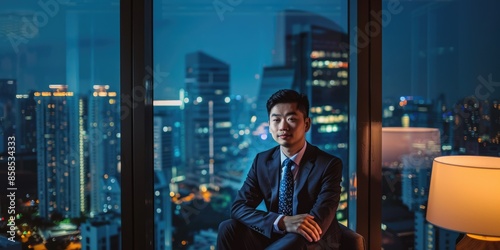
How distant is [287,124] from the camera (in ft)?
7.55

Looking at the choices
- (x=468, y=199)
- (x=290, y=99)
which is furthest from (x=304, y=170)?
(x=468, y=199)

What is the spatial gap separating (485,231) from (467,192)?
0.18 meters

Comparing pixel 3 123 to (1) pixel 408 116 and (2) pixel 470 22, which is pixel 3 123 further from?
(2) pixel 470 22

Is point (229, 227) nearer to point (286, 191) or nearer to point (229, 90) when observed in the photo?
point (286, 191)

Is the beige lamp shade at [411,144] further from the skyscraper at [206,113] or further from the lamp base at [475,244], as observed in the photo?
the skyscraper at [206,113]

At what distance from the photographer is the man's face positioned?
2303 millimetres

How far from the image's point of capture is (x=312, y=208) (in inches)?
89.3

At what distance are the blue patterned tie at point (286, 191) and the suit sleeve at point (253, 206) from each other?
79 mm

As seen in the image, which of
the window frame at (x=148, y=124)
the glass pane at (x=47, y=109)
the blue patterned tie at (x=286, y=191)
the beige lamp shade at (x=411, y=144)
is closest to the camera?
the blue patterned tie at (x=286, y=191)

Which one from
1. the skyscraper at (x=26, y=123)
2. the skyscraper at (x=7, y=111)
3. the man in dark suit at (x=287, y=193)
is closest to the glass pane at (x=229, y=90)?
the man in dark suit at (x=287, y=193)

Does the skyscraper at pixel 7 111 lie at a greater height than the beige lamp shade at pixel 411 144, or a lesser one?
greater

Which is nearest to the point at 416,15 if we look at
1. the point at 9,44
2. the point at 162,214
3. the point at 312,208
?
the point at 312,208

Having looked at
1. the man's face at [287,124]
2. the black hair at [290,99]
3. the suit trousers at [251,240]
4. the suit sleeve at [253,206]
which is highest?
the black hair at [290,99]

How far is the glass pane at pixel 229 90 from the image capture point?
2846 mm
